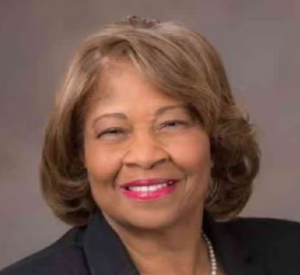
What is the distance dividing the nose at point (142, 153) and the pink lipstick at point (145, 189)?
0.12 feet

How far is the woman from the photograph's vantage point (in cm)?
171

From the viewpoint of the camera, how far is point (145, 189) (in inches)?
68.4

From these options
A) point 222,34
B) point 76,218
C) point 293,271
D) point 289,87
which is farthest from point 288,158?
point 76,218

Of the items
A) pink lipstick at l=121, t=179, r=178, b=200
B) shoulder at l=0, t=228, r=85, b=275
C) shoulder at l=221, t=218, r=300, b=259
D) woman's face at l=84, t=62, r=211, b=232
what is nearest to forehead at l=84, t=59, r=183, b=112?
woman's face at l=84, t=62, r=211, b=232

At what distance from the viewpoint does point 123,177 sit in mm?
1722

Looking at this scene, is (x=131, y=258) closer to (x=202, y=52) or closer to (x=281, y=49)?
(x=202, y=52)

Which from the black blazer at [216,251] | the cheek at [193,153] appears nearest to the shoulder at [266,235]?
the black blazer at [216,251]

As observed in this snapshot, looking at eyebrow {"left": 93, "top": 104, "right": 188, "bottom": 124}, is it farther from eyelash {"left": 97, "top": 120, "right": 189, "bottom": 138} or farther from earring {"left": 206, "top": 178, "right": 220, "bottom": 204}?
earring {"left": 206, "top": 178, "right": 220, "bottom": 204}

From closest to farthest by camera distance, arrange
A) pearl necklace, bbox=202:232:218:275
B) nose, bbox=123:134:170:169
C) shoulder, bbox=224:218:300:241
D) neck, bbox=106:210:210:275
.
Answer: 1. nose, bbox=123:134:170:169
2. neck, bbox=106:210:210:275
3. pearl necklace, bbox=202:232:218:275
4. shoulder, bbox=224:218:300:241

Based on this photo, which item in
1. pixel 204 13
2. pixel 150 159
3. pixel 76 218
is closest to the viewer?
pixel 150 159

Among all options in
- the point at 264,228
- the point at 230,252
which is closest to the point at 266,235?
the point at 264,228

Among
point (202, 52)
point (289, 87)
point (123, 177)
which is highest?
point (202, 52)

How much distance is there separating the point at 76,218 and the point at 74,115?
0.22m

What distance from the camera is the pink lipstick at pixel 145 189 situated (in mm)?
1731
